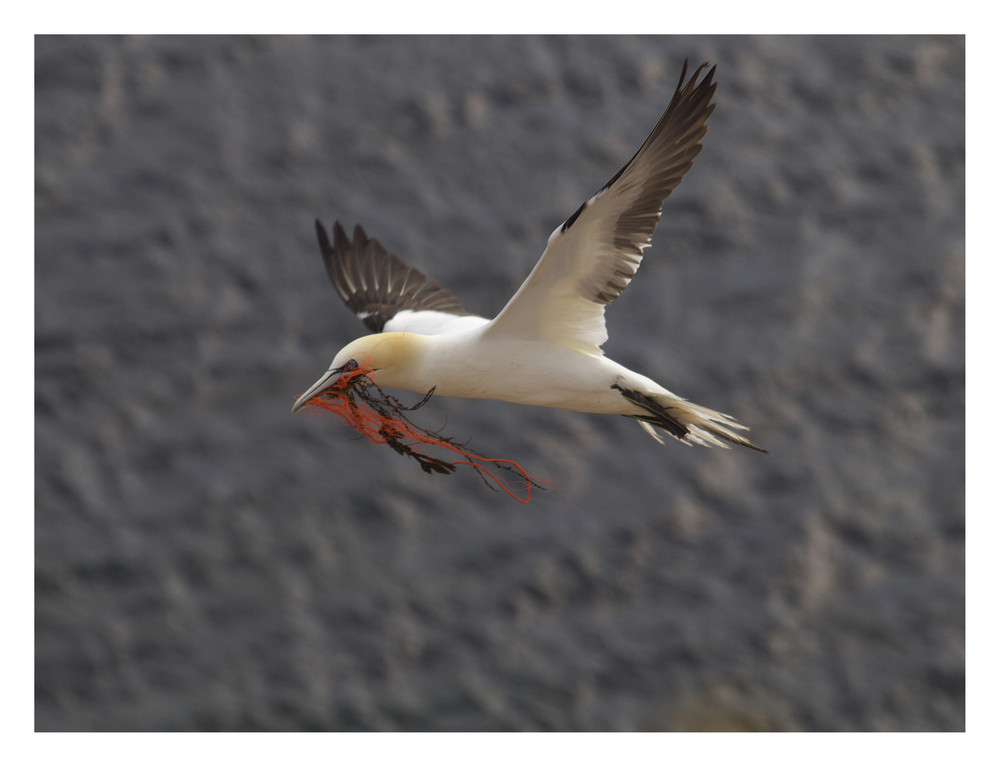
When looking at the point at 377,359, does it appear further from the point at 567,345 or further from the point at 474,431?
the point at 474,431

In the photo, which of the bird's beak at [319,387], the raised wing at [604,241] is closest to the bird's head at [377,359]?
the bird's beak at [319,387]

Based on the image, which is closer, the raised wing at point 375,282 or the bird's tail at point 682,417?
the bird's tail at point 682,417

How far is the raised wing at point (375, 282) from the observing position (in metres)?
4.87

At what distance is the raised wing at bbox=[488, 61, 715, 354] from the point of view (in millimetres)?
3064

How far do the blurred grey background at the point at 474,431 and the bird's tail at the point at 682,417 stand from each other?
5.11m

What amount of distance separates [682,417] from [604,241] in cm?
72

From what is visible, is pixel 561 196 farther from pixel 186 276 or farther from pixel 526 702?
pixel 526 702

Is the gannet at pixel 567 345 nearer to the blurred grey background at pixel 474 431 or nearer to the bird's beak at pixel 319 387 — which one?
the bird's beak at pixel 319 387

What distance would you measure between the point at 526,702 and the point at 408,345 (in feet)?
20.3

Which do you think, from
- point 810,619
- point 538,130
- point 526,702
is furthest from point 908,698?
point 538,130

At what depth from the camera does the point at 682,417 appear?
3648 mm

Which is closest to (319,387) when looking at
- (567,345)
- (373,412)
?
(373,412)

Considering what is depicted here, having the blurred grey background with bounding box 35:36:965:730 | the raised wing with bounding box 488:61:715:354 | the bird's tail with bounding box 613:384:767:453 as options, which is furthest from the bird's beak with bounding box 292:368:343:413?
the blurred grey background with bounding box 35:36:965:730

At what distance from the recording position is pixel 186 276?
9.09 meters
